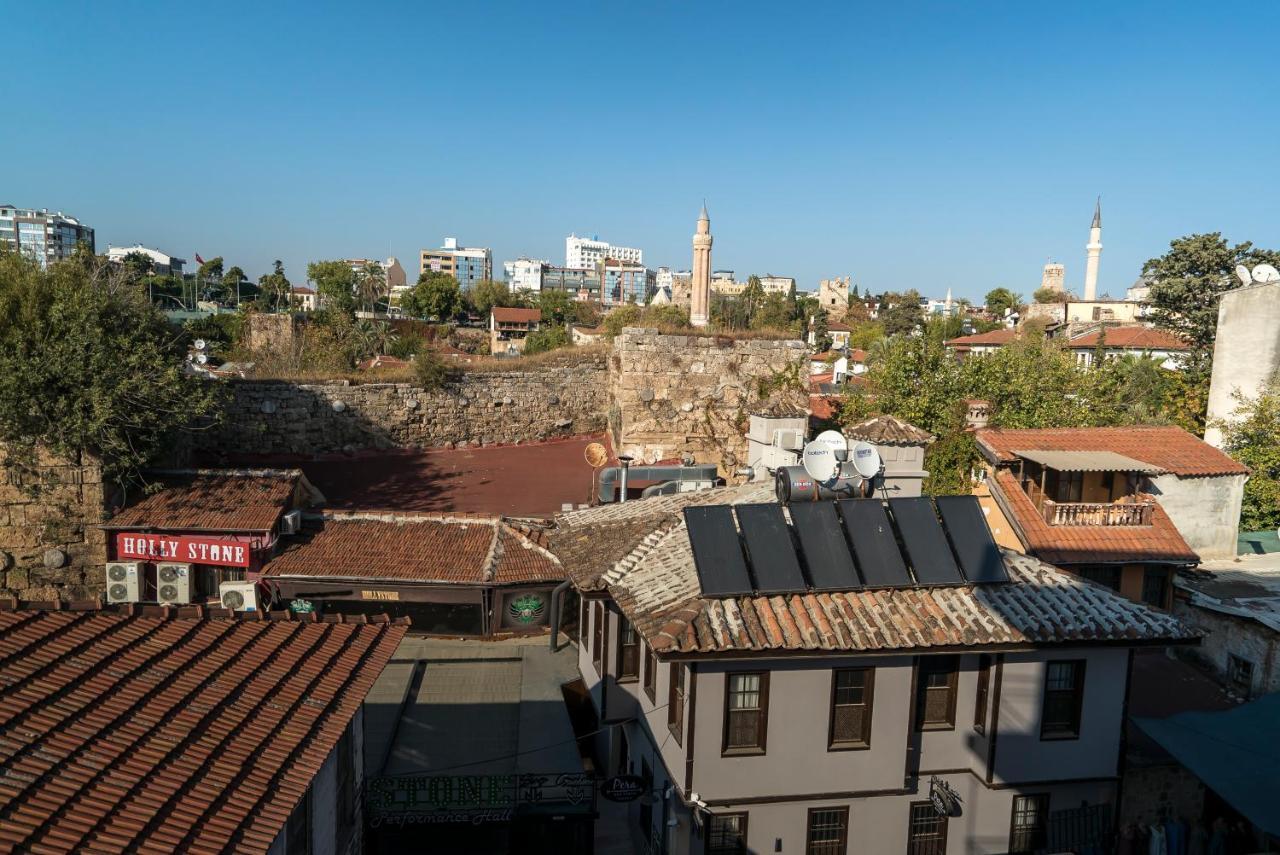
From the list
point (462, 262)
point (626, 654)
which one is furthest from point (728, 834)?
point (462, 262)

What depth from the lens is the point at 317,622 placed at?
24.0 ft

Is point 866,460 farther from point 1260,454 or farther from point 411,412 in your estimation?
point 1260,454

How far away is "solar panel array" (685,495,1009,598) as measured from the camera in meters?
8.37

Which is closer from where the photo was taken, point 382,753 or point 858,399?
point 382,753

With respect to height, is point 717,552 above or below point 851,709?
above

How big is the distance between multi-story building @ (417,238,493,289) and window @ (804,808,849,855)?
159 metres

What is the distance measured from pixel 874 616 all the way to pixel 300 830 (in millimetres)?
5313

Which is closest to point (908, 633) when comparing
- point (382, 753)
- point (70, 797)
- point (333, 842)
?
point (333, 842)

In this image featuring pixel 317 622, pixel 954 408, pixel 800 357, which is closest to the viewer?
pixel 317 622

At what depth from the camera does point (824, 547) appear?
8.73 metres

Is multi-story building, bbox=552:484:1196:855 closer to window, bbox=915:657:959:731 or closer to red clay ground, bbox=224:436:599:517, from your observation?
window, bbox=915:657:959:731

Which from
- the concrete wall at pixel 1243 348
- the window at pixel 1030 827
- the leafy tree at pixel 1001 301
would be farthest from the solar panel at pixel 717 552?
the leafy tree at pixel 1001 301

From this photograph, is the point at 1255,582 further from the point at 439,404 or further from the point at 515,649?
the point at 439,404

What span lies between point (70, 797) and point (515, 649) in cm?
883
